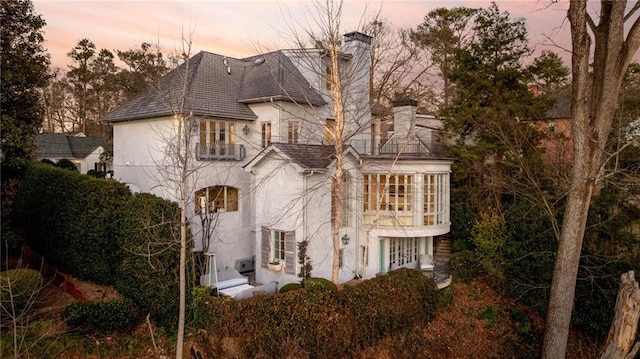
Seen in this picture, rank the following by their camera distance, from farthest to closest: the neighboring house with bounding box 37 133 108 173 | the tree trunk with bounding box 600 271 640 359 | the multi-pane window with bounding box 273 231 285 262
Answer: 1. the neighboring house with bounding box 37 133 108 173
2. the multi-pane window with bounding box 273 231 285 262
3. the tree trunk with bounding box 600 271 640 359

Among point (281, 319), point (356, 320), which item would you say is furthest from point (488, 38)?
point (281, 319)

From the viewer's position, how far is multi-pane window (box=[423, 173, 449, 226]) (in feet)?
52.3

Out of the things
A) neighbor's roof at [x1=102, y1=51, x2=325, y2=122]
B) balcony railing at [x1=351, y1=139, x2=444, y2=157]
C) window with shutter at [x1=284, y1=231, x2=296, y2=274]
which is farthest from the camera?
balcony railing at [x1=351, y1=139, x2=444, y2=157]

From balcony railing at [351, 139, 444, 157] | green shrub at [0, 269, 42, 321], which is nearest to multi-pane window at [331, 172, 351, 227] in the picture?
balcony railing at [351, 139, 444, 157]

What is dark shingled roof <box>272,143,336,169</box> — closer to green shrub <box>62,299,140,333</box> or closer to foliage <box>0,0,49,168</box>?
green shrub <box>62,299,140,333</box>

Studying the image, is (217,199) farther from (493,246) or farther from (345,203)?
(493,246)

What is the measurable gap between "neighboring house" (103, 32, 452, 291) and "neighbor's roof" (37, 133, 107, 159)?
22.6 m

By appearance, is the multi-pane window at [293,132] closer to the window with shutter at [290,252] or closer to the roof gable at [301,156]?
the roof gable at [301,156]

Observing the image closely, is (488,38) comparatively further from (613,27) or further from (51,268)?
(51,268)

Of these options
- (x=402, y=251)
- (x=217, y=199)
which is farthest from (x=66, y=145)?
(x=402, y=251)

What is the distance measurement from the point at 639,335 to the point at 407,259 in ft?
26.5

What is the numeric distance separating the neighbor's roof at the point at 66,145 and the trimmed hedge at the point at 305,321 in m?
32.9

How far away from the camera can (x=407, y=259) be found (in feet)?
56.0

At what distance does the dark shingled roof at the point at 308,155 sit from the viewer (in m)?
13.2
